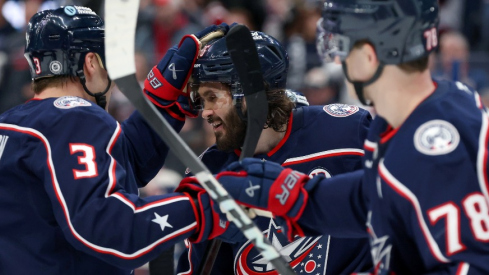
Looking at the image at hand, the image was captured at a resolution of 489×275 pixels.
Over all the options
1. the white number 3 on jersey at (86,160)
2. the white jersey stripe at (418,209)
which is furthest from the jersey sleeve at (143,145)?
the white jersey stripe at (418,209)

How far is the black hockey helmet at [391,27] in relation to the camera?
7.16 ft

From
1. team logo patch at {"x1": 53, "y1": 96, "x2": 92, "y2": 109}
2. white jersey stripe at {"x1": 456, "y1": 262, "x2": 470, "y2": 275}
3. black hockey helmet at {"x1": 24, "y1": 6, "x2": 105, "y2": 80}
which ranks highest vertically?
black hockey helmet at {"x1": 24, "y1": 6, "x2": 105, "y2": 80}

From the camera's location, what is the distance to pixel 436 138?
2.07m

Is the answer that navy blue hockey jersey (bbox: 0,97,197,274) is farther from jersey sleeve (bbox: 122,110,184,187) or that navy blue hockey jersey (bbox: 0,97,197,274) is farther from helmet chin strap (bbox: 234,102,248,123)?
helmet chin strap (bbox: 234,102,248,123)

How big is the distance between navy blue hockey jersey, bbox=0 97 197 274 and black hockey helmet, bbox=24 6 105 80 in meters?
0.14

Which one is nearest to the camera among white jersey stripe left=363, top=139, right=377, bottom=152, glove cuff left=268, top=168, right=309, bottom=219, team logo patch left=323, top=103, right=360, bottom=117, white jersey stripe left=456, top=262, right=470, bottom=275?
white jersey stripe left=456, top=262, right=470, bottom=275

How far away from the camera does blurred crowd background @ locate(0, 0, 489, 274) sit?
6.11 m

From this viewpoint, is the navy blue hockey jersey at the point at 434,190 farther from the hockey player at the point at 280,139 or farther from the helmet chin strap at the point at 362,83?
the hockey player at the point at 280,139

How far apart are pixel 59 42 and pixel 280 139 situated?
2.89 ft

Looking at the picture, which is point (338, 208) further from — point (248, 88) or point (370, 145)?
point (248, 88)

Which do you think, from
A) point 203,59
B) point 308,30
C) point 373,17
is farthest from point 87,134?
point 308,30

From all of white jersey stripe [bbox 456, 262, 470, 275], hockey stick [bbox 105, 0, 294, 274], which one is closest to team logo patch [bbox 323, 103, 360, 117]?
hockey stick [bbox 105, 0, 294, 274]

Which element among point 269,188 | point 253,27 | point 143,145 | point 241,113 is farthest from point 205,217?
point 253,27

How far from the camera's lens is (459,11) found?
7250mm
